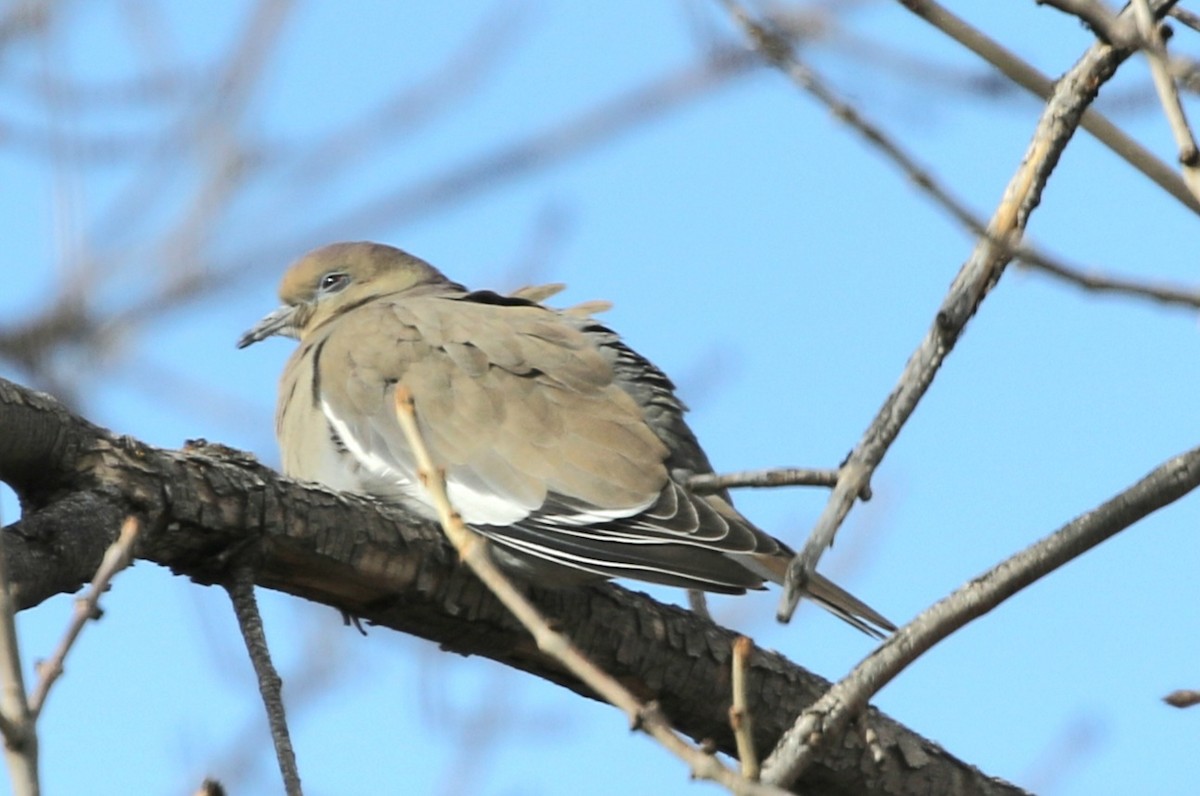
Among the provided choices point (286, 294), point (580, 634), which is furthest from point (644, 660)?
point (286, 294)

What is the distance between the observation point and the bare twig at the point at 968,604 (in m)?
2.16

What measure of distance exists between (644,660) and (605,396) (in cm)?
95

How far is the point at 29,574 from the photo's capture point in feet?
8.44

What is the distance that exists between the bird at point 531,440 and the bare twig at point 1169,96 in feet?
6.98

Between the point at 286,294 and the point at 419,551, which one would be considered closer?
the point at 419,551

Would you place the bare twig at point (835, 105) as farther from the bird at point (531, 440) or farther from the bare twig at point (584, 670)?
the bird at point (531, 440)

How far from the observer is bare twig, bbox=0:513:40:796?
1414 mm

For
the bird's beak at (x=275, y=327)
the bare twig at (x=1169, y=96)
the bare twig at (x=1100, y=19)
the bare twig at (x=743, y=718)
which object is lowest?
the bare twig at (x=743, y=718)

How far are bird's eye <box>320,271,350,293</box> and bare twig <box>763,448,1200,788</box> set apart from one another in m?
3.74

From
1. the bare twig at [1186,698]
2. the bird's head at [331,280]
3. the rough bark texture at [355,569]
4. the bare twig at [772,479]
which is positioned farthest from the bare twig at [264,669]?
the bird's head at [331,280]

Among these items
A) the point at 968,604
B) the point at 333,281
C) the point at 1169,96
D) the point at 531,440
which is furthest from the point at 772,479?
the point at 333,281

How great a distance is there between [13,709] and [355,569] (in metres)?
1.78

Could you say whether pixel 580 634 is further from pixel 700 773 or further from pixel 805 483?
pixel 700 773

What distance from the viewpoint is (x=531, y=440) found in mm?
4367
